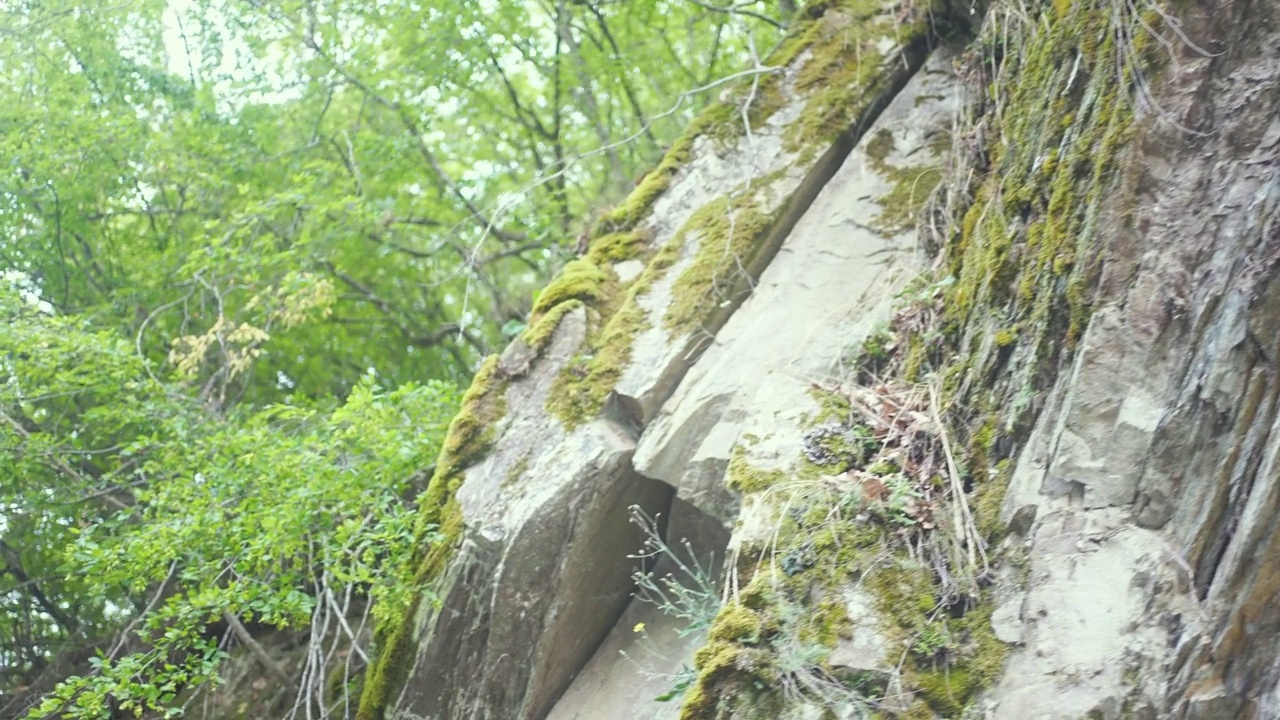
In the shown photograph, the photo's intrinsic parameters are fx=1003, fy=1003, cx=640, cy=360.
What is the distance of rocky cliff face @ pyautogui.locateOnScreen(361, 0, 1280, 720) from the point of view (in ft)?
11.2

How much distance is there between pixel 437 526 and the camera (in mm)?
5797

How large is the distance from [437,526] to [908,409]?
2.78 m

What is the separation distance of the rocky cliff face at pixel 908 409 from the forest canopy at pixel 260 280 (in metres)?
0.66

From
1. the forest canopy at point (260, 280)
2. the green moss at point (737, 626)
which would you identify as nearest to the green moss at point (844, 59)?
the forest canopy at point (260, 280)

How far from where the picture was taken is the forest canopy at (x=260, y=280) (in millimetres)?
6066

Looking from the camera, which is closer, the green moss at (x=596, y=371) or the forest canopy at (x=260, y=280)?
the green moss at (x=596, y=371)

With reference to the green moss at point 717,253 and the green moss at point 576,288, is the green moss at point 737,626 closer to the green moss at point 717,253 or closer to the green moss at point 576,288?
the green moss at point 717,253

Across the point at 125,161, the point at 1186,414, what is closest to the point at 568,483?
the point at 1186,414

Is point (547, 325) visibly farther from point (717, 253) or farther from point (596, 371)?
point (717, 253)

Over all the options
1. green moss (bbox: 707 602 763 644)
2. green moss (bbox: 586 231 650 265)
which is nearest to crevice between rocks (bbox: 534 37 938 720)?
green moss (bbox: 586 231 650 265)

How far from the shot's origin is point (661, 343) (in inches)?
230

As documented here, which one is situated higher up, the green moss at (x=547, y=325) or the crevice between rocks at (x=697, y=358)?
the green moss at (x=547, y=325)

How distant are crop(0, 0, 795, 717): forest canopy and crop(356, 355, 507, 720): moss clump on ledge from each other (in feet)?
0.46

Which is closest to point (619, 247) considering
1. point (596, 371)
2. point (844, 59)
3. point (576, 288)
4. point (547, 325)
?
point (576, 288)
